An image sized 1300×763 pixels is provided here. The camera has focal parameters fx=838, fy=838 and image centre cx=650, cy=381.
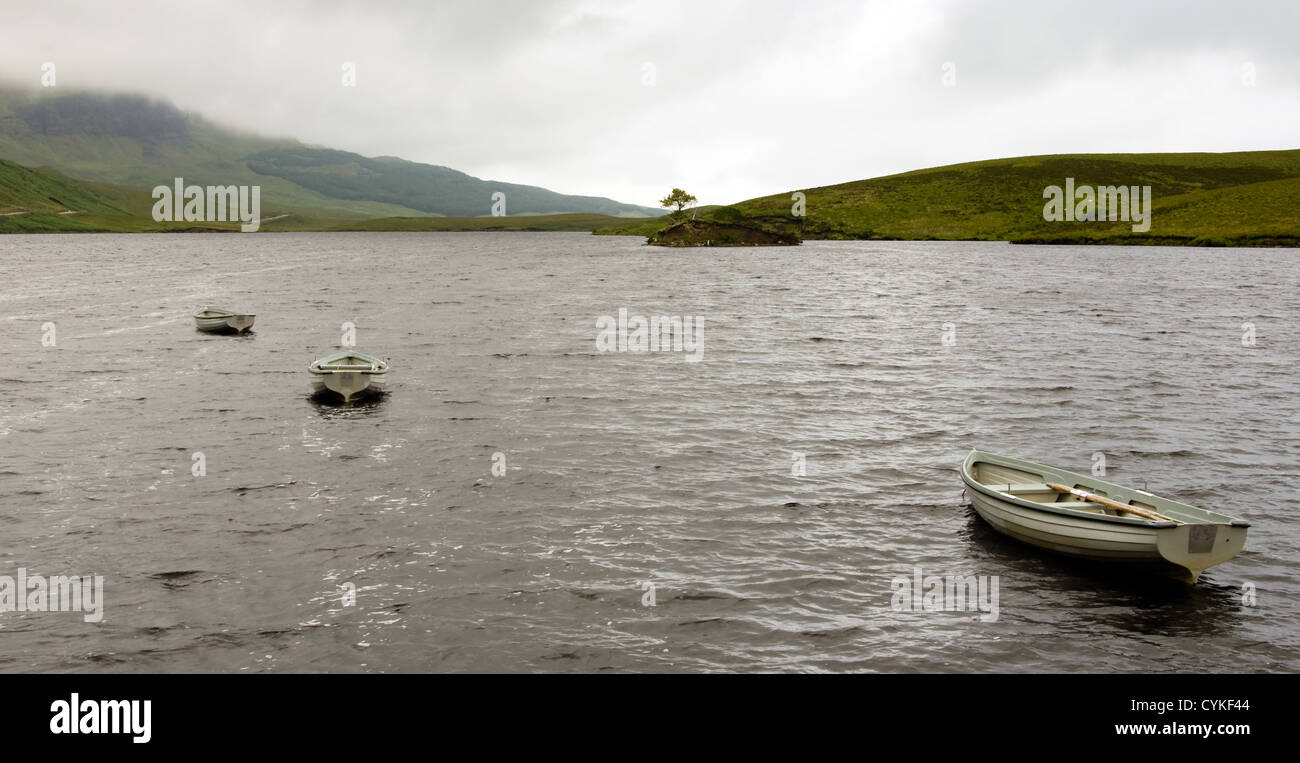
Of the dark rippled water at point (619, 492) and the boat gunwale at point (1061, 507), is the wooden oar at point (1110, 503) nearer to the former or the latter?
the boat gunwale at point (1061, 507)

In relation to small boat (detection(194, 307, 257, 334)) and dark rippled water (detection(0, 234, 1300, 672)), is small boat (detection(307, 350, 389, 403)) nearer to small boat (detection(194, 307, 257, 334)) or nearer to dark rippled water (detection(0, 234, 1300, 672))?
dark rippled water (detection(0, 234, 1300, 672))

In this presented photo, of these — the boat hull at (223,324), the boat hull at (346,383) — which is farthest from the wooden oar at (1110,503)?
the boat hull at (223,324)

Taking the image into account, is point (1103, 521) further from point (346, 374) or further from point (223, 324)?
point (223, 324)

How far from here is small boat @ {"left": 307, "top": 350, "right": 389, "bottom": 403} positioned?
40.6 m

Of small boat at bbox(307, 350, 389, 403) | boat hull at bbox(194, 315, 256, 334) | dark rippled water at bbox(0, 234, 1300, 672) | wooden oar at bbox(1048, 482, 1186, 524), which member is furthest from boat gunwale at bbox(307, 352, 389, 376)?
wooden oar at bbox(1048, 482, 1186, 524)

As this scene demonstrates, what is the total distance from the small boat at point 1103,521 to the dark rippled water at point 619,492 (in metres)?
0.74

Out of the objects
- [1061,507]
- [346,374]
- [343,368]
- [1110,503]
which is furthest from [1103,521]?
[343,368]

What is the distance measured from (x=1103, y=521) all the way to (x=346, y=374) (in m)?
32.7

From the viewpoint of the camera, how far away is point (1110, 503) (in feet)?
74.0

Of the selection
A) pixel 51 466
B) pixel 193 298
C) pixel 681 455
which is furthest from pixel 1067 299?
pixel 193 298

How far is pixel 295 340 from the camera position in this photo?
6097cm
